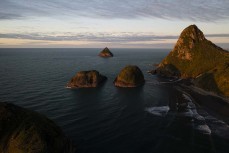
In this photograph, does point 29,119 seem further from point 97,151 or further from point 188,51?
point 188,51

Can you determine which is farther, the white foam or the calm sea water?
the white foam

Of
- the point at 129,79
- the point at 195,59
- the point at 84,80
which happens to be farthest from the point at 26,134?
the point at 195,59

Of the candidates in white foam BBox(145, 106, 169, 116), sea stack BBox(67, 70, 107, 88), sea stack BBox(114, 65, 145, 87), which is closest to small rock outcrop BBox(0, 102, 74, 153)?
white foam BBox(145, 106, 169, 116)

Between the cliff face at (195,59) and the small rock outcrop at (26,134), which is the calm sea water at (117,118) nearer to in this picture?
the small rock outcrop at (26,134)

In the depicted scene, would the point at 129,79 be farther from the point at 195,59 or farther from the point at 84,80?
the point at 195,59

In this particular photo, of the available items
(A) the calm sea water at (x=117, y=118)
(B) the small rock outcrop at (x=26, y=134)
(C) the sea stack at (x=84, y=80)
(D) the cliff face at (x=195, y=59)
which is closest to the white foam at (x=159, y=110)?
(A) the calm sea water at (x=117, y=118)

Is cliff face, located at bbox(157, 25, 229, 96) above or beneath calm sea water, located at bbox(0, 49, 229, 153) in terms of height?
above

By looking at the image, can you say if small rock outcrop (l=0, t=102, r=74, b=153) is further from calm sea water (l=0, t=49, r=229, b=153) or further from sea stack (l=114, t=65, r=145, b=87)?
sea stack (l=114, t=65, r=145, b=87)

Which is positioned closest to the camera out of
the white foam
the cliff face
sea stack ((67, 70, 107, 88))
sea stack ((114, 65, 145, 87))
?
the white foam
